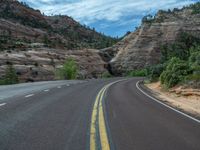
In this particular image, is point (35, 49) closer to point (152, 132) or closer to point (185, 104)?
point (185, 104)

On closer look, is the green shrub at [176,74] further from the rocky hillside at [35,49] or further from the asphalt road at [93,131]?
the rocky hillside at [35,49]

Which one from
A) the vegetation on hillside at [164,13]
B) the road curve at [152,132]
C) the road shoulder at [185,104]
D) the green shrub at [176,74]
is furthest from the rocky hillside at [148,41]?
the road curve at [152,132]

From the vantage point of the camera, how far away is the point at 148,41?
11312cm

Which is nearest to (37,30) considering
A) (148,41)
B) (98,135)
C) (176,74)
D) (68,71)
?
(148,41)

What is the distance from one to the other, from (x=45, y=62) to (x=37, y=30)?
161 ft

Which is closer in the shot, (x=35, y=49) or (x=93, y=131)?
(x=93, y=131)

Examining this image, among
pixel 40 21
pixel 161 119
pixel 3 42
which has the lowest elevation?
pixel 161 119

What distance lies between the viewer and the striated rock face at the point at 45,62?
62.9 m

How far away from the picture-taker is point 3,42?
3273 inches

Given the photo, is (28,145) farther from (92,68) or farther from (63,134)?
(92,68)

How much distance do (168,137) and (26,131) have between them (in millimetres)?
3384

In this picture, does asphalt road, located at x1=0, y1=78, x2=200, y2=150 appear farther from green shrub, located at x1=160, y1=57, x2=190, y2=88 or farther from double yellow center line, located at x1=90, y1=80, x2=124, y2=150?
green shrub, located at x1=160, y1=57, x2=190, y2=88

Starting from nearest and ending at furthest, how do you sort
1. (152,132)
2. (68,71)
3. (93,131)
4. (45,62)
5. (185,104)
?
(93,131)
(152,132)
(185,104)
(68,71)
(45,62)

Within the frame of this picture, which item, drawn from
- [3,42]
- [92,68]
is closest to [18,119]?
[3,42]
